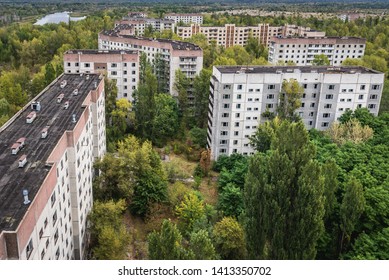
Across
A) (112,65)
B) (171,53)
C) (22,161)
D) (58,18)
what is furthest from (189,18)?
(22,161)

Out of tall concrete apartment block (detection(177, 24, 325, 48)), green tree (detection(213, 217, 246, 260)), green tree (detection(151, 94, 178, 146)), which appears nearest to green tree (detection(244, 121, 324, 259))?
green tree (detection(213, 217, 246, 260))

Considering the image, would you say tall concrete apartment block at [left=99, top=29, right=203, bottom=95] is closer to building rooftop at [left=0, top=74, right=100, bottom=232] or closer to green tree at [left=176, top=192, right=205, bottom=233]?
building rooftop at [left=0, top=74, right=100, bottom=232]

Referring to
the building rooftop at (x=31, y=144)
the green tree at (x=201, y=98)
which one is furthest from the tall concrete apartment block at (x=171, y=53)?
the building rooftop at (x=31, y=144)

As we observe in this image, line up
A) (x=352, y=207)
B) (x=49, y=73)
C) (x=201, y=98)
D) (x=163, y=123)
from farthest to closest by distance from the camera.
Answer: (x=49, y=73) < (x=201, y=98) < (x=163, y=123) < (x=352, y=207)

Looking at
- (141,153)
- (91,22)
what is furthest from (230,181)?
(91,22)

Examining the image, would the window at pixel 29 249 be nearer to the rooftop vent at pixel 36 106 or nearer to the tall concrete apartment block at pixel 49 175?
the tall concrete apartment block at pixel 49 175

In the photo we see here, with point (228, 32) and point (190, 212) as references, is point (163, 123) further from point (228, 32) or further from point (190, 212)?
point (228, 32)
